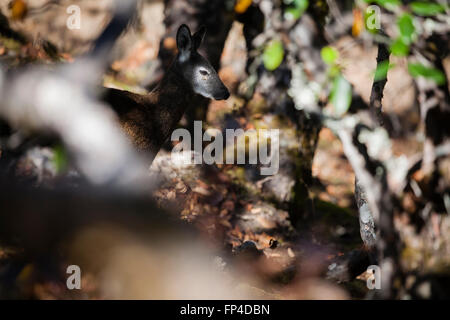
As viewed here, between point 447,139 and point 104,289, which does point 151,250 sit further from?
point 447,139

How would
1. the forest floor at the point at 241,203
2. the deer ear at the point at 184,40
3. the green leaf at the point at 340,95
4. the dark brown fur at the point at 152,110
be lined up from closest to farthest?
the green leaf at the point at 340,95, the forest floor at the point at 241,203, the dark brown fur at the point at 152,110, the deer ear at the point at 184,40

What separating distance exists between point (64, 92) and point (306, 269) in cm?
273

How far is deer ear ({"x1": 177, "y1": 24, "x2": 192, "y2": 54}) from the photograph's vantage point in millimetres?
4773

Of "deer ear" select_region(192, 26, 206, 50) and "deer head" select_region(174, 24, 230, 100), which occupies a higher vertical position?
"deer ear" select_region(192, 26, 206, 50)

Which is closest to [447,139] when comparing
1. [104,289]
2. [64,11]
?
[104,289]

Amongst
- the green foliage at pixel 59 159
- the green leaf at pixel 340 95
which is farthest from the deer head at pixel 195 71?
the green leaf at pixel 340 95

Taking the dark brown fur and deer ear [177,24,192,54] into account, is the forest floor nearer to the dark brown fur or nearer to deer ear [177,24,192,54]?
the dark brown fur

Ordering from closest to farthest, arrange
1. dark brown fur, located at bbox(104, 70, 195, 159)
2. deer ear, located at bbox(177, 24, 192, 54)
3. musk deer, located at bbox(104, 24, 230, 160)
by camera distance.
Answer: dark brown fur, located at bbox(104, 70, 195, 159), musk deer, located at bbox(104, 24, 230, 160), deer ear, located at bbox(177, 24, 192, 54)

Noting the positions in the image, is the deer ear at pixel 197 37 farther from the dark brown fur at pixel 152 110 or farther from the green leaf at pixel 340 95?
the green leaf at pixel 340 95

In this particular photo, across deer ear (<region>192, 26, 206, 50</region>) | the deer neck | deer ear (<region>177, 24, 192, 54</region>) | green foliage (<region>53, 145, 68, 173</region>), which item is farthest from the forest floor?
deer ear (<region>177, 24, 192, 54</region>)

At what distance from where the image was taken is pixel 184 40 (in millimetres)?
4824

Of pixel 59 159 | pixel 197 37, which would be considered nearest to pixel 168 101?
pixel 197 37

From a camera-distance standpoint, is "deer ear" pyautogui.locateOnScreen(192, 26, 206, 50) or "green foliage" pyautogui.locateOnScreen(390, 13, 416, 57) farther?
"deer ear" pyautogui.locateOnScreen(192, 26, 206, 50)

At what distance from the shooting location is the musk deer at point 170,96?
14.2ft
